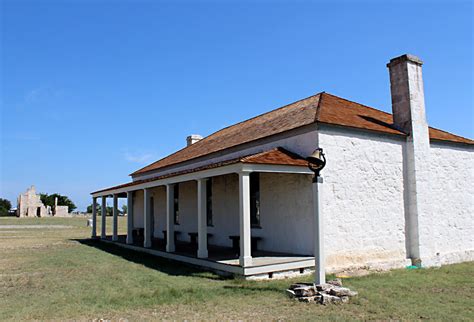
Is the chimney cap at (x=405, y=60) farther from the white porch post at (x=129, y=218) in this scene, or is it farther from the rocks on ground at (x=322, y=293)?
the white porch post at (x=129, y=218)

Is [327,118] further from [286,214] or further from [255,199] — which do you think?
[255,199]

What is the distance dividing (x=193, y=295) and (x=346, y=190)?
543 centimetres

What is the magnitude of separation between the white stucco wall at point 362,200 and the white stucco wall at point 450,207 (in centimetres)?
123

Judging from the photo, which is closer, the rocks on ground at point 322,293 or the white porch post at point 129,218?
the rocks on ground at point 322,293

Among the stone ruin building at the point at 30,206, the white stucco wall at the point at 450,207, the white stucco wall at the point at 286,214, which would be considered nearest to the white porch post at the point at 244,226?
the white stucco wall at the point at 286,214

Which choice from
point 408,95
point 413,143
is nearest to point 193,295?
point 413,143

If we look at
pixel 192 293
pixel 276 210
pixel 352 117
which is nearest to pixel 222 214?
pixel 276 210

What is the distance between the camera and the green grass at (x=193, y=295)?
7113 mm

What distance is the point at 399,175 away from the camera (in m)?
12.9

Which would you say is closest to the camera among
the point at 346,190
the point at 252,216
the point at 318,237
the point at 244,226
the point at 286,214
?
the point at 318,237

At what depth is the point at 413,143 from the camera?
42.8 feet


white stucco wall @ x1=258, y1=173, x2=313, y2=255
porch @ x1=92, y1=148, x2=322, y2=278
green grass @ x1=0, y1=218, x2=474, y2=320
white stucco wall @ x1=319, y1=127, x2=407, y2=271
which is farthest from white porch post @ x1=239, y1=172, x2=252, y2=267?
white stucco wall @ x1=319, y1=127, x2=407, y2=271

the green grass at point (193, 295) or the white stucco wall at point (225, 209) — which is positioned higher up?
the white stucco wall at point (225, 209)

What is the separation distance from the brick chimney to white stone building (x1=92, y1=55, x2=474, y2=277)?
32 millimetres
